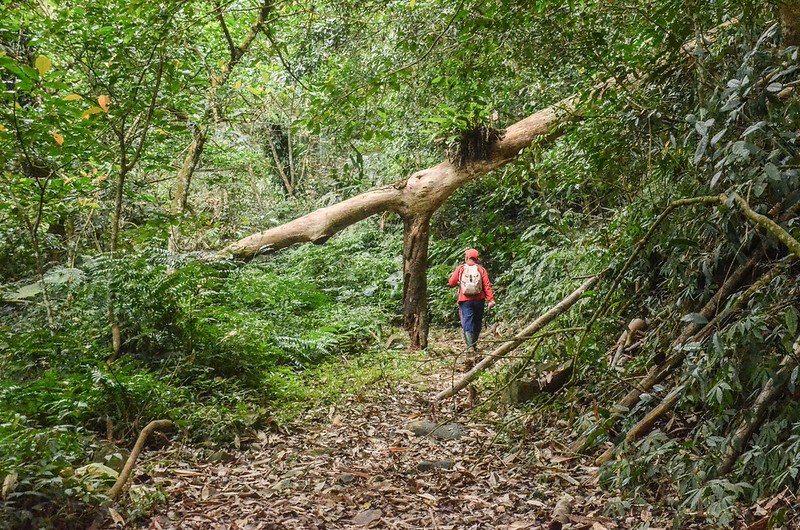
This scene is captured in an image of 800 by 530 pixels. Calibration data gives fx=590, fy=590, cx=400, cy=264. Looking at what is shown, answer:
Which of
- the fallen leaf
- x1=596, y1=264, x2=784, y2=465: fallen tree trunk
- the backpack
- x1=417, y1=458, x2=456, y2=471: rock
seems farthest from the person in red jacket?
the fallen leaf

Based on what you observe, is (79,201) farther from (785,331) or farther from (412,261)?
(785,331)

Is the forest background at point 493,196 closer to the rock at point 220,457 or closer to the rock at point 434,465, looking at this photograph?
the rock at point 220,457

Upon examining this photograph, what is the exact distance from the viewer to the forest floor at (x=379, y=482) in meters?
3.91

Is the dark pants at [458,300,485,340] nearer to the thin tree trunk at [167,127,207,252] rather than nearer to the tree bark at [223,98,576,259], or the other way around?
the tree bark at [223,98,576,259]

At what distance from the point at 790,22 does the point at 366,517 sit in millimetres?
4234

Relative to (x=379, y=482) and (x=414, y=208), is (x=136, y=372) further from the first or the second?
(x=414, y=208)

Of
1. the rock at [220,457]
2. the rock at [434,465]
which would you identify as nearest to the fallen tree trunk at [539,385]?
the rock at [434,465]

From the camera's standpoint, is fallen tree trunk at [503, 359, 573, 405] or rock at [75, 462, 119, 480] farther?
fallen tree trunk at [503, 359, 573, 405]

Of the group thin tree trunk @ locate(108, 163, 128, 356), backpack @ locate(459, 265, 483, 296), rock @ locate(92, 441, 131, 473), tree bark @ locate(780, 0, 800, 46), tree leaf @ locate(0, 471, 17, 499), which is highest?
tree bark @ locate(780, 0, 800, 46)

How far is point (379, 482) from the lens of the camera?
15.2 feet

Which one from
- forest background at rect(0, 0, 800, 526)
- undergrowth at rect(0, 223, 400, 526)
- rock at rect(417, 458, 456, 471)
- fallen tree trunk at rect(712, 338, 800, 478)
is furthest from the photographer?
rock at rect(417, 458, 456, 471)

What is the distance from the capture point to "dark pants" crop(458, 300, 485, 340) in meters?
8.43

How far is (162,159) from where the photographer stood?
845 centimetres

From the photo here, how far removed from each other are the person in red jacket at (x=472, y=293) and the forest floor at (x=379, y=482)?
2525 mm
